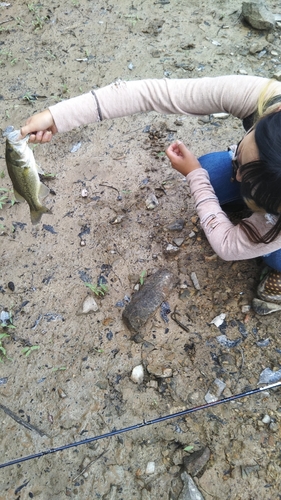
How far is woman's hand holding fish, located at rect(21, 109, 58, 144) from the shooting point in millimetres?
2240

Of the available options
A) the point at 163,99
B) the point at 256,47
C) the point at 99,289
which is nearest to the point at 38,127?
the point at 163,99

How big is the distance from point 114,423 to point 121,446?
0.43 feet

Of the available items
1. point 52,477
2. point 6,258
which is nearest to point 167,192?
point 6,258

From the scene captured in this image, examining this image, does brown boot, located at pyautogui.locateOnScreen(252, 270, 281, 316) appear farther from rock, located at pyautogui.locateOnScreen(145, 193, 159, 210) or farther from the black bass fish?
the black bass fish

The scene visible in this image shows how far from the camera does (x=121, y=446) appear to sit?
2197 mm

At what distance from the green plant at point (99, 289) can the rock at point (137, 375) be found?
607 millimetres

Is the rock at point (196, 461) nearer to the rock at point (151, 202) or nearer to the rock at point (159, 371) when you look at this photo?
the rock at point (159, 371)

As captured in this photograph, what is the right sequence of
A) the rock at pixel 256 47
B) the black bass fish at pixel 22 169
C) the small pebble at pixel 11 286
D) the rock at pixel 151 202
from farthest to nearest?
the rock at pixel 256 47 < the rock at pixel 151 202 < the small pebble at pixel 11 286 < the black bass fish at pixel 22 169

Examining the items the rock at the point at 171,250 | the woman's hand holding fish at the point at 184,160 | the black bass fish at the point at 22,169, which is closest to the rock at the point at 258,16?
the woman's hand holding fish at the point at 184,160

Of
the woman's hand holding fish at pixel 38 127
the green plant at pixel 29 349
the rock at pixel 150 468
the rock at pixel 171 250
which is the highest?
the woman's hand holding fish at pixel 38 127

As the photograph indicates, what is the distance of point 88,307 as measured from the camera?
2746 millimetres

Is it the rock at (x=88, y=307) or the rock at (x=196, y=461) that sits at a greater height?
the rock at (x=88, y=307)

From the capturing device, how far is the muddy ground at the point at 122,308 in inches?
84.0

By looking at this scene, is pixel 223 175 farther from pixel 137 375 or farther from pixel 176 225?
pixel 137 375
